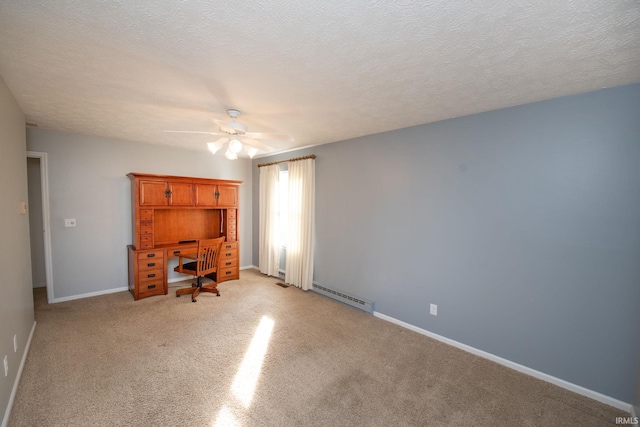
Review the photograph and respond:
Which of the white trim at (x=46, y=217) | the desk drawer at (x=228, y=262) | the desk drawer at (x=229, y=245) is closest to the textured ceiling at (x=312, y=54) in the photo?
the white trim at (x=46, y=217)

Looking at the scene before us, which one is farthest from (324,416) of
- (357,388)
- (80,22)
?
(80,22)

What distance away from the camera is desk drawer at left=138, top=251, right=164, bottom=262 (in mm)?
3953

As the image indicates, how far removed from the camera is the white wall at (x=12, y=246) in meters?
1.90

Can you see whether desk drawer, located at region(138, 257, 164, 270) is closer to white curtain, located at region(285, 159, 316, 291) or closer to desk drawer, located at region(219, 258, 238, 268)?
A: desk drawer, located at region(219, 258, 238, 268)

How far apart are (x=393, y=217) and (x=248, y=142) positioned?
6.43 ft

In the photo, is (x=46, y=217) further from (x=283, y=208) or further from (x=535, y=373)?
(x=535, y=373)

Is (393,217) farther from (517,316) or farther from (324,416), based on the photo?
(324,416)

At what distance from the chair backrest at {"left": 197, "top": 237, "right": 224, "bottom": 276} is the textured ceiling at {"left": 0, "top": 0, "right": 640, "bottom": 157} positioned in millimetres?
2016

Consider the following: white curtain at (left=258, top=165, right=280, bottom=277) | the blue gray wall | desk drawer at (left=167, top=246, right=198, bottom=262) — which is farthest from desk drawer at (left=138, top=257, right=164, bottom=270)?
the blue gray wall

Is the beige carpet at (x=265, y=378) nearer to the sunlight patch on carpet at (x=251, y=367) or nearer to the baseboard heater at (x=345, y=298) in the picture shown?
the sunlight patch on carpet at (x=251, y=367)

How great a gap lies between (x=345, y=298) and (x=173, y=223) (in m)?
3.23

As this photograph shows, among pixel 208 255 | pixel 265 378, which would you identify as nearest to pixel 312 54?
pixel 265 378

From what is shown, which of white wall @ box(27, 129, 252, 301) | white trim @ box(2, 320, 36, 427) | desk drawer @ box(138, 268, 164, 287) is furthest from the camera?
desk drawer @ box(138, 268, 164, 287)

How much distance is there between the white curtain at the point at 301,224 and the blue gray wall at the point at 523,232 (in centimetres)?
106
